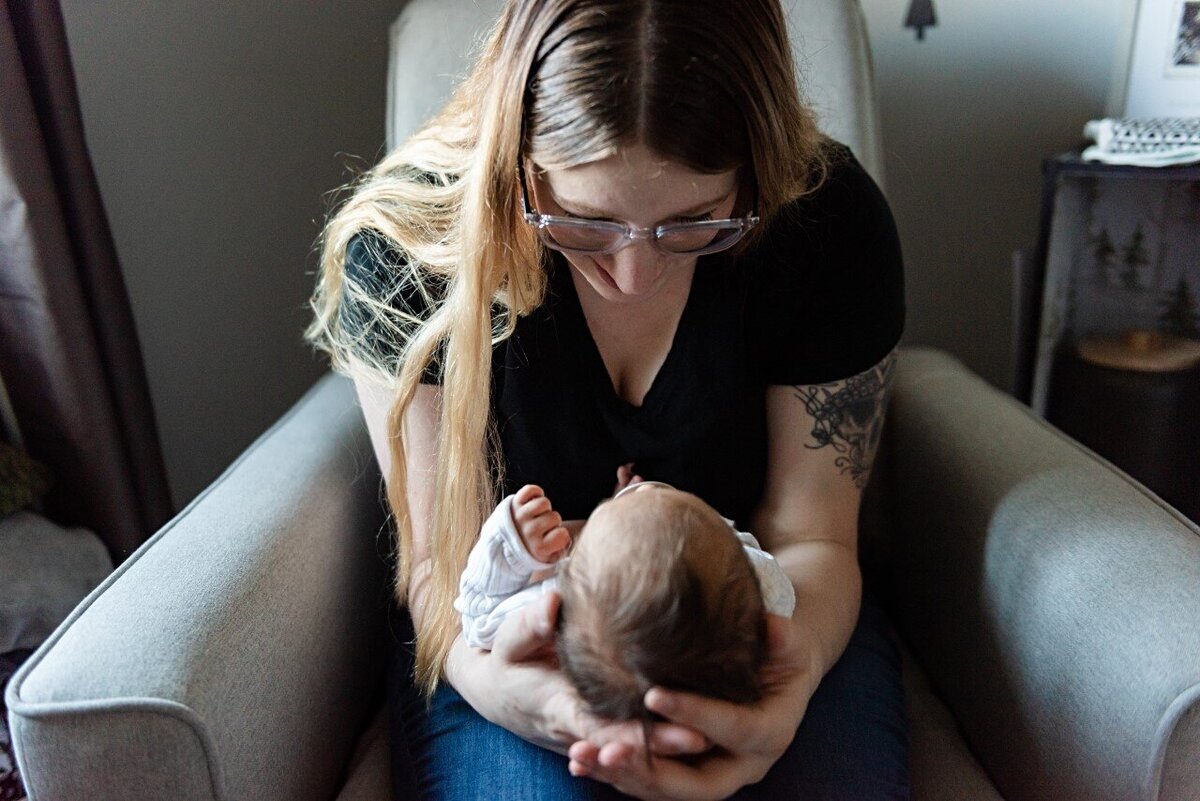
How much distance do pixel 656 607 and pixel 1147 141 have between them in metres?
1.13

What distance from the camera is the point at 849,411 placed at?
3.96 feet

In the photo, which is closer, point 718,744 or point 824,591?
point 718,744

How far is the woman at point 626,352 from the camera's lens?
34.4 inches

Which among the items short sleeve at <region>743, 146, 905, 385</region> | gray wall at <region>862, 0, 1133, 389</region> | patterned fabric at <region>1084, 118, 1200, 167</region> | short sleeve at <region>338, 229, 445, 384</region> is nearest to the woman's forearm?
short sleeve at <region>743, 146, 905, 385</region>

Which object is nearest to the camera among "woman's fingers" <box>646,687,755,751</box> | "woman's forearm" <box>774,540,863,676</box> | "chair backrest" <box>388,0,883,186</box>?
"woman's fingers" <box>646,687,755,751</box>

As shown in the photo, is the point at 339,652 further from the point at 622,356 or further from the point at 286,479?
the point at 622,356

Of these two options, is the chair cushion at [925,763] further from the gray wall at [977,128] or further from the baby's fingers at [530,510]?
the gray wall at [977,128]

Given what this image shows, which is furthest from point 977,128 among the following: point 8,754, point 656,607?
point 8,754

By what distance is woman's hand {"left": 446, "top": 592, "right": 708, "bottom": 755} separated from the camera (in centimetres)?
86

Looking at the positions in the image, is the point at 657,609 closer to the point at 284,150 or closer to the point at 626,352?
the point at 626,352

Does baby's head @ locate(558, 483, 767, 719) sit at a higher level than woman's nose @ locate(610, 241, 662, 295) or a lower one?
lower

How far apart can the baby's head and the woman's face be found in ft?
0.74

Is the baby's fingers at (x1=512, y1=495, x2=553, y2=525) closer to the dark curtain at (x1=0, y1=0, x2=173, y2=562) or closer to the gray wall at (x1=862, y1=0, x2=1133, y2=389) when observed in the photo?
the dark curtain at (x1=0, y1=0, x2=173, y2=562)

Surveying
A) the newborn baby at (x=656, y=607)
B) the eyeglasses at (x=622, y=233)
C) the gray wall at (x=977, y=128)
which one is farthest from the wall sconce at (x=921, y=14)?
the newborn baby at (x=656, y=607)
